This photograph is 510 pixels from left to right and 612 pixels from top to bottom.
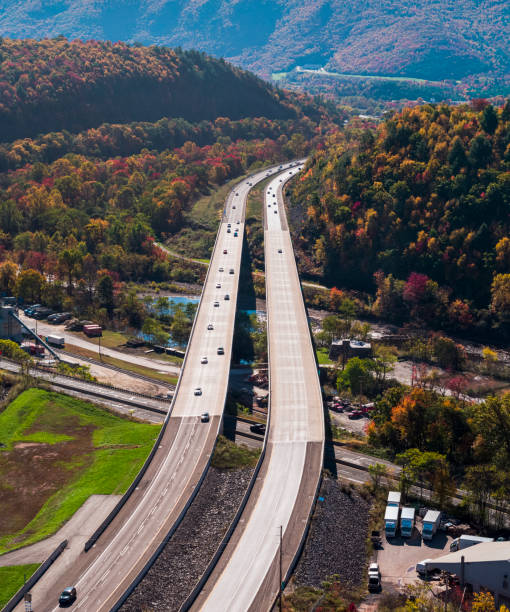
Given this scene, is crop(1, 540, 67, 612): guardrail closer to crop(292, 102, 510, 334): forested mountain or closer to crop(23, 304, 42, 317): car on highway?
crop(23, 304, 42, 317): car on highway

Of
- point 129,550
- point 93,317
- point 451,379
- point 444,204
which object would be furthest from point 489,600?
point 444,204

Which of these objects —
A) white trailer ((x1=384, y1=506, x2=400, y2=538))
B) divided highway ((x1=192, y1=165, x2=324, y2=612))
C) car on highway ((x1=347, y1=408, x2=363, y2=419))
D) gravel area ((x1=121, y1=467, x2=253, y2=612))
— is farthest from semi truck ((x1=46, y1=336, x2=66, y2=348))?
white trailer ((x1=384, y1=506, x2=400, y2=538))

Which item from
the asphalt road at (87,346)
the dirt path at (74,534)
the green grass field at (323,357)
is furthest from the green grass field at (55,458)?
the green grass field at (323,357)

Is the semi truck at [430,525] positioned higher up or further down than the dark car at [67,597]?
higher up

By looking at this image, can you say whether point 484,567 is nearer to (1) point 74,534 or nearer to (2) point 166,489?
(2) point 166,489

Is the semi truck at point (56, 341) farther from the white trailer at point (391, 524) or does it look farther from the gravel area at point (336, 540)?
the white trailer at point (391, 524)

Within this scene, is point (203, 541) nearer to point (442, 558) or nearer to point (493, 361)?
point (442, 558)
